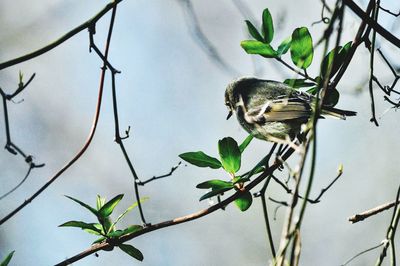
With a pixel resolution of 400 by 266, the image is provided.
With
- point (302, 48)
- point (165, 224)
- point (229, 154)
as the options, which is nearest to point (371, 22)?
point (302, 48)

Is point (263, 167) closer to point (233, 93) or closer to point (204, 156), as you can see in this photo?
point (204, 156)

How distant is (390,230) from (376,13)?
70 centimetres

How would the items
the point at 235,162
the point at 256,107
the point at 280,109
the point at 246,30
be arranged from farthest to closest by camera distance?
1. the point at 256,107
2. the point at 280,109
3. the point at 246,30
4. the point at 235,162

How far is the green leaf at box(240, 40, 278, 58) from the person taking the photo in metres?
1.91

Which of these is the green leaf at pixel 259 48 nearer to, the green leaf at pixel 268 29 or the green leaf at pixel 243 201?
the green leaf at pixel 268 29

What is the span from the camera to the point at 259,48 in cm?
192

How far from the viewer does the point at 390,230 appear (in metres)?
1.44

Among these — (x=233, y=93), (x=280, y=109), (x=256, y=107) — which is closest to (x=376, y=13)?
(x=280, y=109)

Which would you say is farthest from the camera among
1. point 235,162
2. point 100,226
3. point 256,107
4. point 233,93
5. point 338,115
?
point 233,93

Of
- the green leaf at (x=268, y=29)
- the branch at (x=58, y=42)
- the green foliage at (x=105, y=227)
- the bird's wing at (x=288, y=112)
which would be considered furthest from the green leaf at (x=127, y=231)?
the bird's wing at (x=288, y=112)

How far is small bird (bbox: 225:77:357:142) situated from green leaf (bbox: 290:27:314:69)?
415 mm

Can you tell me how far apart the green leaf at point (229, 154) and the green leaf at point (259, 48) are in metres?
0.33

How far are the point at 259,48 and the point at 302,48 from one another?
15cm

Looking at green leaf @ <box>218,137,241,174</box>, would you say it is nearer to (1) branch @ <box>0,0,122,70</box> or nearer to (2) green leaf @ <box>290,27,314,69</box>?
(2) green leaf @ <box>290,27,314,69</box>
